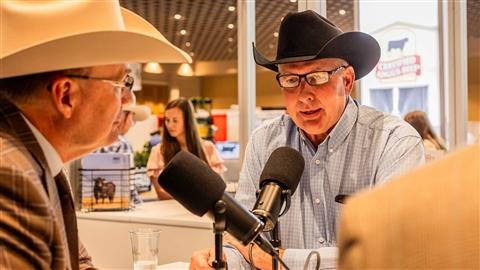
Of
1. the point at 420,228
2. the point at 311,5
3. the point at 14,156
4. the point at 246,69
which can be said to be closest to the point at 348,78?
→ the point at 14,156

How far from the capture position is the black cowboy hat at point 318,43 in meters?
1.93

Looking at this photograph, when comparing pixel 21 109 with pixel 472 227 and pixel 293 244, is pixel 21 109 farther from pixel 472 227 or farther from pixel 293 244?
pixel 293 244

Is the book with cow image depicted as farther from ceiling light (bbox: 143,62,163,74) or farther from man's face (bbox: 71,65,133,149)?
ceiling light (bbox: 143,62,163,74)

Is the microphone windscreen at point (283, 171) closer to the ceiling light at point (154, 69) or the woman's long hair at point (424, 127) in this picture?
the woman's long hair at point (424, 127)

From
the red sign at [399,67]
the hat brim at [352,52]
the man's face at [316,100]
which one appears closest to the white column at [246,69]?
the red sign at [399,67]

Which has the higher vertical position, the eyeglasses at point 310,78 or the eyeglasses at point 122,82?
the eyeglasses at point 310,78

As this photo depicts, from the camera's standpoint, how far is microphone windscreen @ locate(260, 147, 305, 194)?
4.38 ft

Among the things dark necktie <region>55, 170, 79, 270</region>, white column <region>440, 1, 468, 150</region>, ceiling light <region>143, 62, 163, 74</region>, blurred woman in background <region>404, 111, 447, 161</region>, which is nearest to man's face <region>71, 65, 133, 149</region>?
dark necktie <region>55, 170, 79, 270</region>

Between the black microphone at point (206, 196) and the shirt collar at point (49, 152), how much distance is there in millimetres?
197

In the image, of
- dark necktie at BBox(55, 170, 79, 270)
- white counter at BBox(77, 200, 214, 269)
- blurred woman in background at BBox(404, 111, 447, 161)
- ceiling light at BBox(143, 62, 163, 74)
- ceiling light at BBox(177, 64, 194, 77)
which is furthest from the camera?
ceiling light at BBox(177, 64, 194, 77)

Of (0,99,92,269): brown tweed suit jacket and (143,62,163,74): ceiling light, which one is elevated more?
(143,62,163,74): ceiling light

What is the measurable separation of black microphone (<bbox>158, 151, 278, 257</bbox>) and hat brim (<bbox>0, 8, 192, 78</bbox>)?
0.70 feet

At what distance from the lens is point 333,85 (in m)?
1.93

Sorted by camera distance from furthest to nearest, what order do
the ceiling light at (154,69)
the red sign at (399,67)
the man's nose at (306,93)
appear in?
the ceiling light at (154,69) < the red sign at (399,67) < the man's nose at (306,93)
